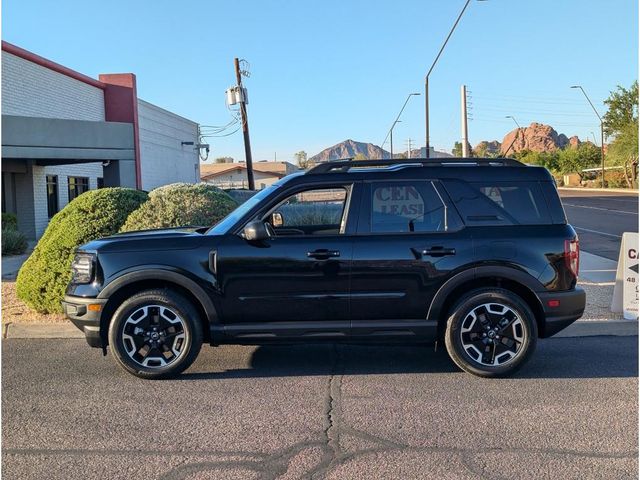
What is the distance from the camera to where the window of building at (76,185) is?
23172 millimetres

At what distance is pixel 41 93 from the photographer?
2025 centimetres

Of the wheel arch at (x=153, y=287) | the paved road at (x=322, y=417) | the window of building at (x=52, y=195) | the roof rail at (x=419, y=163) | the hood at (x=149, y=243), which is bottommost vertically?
the paved road at (x=322, y=417)

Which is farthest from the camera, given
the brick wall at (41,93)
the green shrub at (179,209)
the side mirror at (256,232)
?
the brick wall at (41,93)

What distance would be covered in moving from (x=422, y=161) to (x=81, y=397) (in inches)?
147

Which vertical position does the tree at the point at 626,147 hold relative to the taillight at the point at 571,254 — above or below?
above

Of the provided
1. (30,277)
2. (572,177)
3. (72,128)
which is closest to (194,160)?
(72,128)

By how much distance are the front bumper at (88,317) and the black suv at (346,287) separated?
0.5 inches

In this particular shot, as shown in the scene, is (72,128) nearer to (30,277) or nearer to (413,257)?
(30,277)

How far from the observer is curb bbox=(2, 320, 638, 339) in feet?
23.3

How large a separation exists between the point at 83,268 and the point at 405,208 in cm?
306

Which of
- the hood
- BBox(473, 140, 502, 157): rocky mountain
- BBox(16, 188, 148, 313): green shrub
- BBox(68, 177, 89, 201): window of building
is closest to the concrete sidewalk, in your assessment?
the hood

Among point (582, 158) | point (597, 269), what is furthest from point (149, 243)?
point (582, 158)

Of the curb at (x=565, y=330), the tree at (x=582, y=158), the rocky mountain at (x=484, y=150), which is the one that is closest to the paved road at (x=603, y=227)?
the curb at (x=565, y=330)

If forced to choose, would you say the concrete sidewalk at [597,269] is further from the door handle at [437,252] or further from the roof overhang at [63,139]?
the roof overhang at [63,139]
